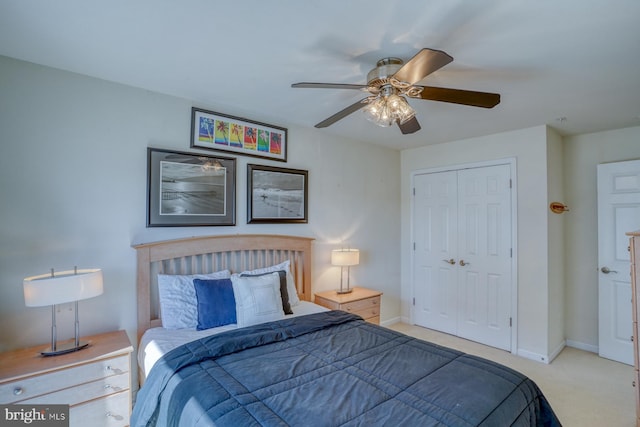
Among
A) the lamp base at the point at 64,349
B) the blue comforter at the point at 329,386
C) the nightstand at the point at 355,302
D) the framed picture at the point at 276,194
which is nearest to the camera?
the blue comforter at the point at 329,386

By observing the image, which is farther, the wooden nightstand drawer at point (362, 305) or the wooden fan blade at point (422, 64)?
the wooden nightstand drawer at point (362, 305)

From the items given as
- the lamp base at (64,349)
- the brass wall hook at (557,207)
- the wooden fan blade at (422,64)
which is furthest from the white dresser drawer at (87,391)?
the brass wall hook at (557,207)

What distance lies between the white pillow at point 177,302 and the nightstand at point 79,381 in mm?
319

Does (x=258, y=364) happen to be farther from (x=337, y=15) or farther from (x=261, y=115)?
(x=261, y=115)

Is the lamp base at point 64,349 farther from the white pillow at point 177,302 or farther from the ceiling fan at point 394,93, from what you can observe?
the ceiling fan at point 394,93

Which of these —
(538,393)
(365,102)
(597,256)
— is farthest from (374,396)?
(597,256)

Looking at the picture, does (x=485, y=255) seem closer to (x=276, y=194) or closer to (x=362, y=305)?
(x=362, y=305)

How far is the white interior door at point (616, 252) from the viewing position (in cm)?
329

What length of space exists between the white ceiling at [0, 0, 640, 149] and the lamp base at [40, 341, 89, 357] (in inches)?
72.0

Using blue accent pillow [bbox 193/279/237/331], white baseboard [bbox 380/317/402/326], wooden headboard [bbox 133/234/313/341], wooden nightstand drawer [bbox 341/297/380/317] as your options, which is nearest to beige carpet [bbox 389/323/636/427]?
white baseboard [bbox 380/317/402/326]

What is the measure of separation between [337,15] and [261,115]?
5.49ft

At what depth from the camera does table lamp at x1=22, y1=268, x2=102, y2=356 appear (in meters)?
1.78

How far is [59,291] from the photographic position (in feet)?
5.99

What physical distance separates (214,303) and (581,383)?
3341mm
